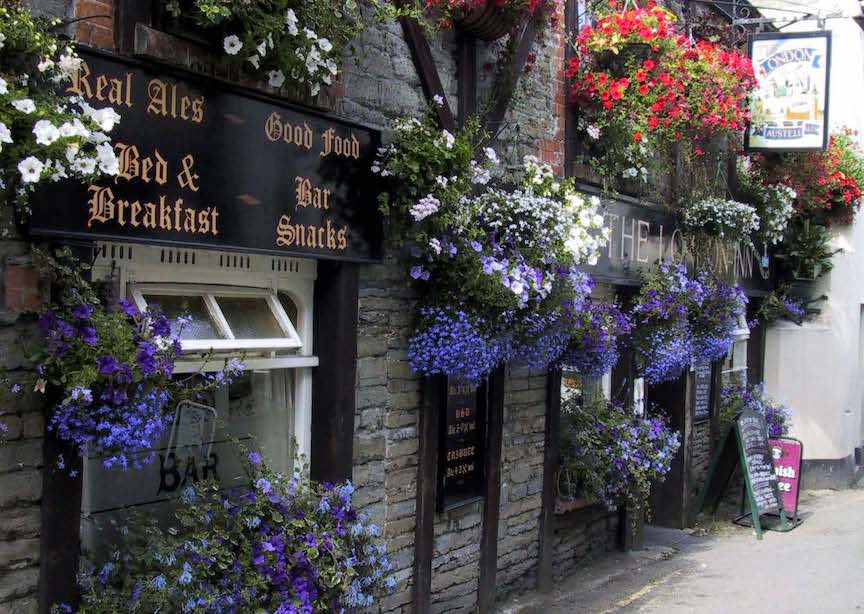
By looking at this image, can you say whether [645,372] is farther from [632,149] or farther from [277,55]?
[277,55]

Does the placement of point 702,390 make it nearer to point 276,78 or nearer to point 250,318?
point 250,318

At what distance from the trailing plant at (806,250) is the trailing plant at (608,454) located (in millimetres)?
5242

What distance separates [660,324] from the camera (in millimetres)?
8234

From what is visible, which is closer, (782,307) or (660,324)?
(660,324)

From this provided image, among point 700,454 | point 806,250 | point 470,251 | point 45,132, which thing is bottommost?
point 700,454

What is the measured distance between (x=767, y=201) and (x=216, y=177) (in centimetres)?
817

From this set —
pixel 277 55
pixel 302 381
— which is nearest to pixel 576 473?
pixel 302 381

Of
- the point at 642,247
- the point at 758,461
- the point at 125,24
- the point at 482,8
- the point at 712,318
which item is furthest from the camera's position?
the point at 758,461

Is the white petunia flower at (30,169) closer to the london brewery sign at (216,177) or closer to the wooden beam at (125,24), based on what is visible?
the london brewery sign at (216,177)

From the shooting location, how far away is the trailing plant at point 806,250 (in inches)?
479

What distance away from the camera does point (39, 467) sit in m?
3.59

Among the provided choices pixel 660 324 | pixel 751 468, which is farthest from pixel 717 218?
pixel 751 468

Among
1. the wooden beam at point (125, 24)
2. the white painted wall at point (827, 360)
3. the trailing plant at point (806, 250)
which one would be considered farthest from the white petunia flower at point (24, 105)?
the white painted wall at point (827, 360)

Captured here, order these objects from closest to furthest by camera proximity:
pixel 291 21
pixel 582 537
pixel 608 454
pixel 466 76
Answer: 1. pixel 291 21
2. pixel 466 76
3. pixel 608 454
4. pixel 582 537
